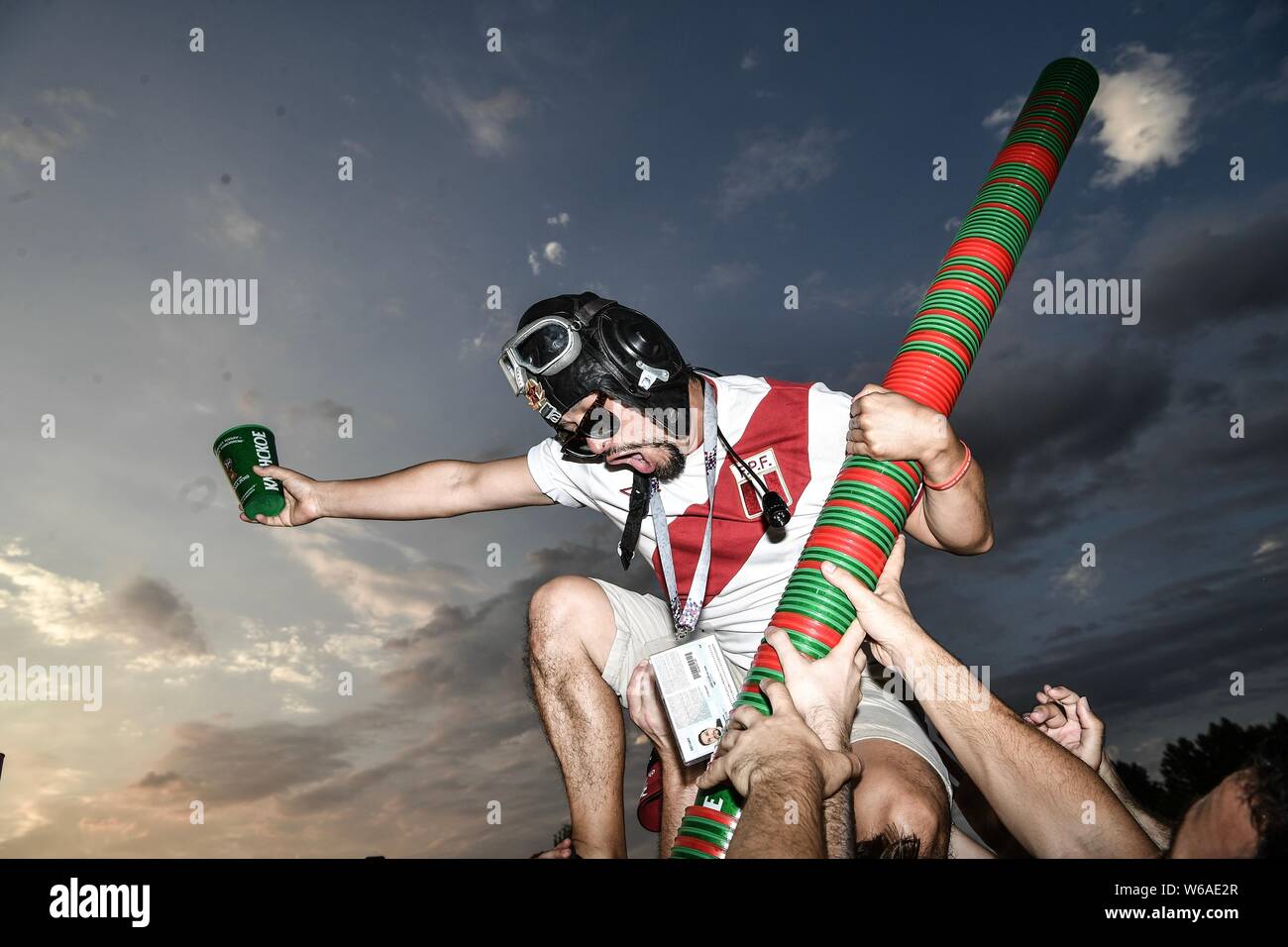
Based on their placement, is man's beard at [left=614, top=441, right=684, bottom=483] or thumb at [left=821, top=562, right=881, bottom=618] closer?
thumb at [left=821, top=562, right=881, bottom=618]

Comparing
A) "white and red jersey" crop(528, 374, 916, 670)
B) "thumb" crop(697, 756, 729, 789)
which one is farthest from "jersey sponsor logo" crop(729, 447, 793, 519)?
"thumb" crop(697, 756, 729, 789)

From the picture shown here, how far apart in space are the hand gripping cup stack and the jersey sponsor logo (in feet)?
2.23

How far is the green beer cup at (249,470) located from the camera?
4.02 metres

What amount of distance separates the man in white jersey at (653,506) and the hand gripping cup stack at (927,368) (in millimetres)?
501

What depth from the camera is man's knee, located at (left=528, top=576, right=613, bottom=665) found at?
3438 millimetres

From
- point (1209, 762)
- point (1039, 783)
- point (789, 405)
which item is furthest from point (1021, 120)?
point (1209, 762)

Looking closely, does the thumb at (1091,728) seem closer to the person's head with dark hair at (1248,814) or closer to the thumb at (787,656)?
the person's head with dark hair at (1248,814)

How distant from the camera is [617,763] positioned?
325 cm

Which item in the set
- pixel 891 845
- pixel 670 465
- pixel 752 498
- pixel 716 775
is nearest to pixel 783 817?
pixel 716 775

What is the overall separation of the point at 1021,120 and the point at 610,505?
8.45ft

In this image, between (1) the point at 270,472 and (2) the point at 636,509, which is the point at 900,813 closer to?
(2) the point at 636,509

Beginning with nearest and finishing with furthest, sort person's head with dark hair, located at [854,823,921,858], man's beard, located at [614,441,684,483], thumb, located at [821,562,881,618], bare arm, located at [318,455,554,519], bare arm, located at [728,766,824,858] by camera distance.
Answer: bare arm, located at [728,766,824,858] → thumb, located at [821,562,881,618] → person's head with dark hair, located at [854,823,921,858] → man's beard, located at [614,441,684,483] → bare arm, located at [318,455,554,519]

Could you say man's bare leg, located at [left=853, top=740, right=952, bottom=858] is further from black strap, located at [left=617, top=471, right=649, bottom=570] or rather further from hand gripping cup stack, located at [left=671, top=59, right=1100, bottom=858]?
black strap, located at [left=617, top=471, right=649, bottom=570]
